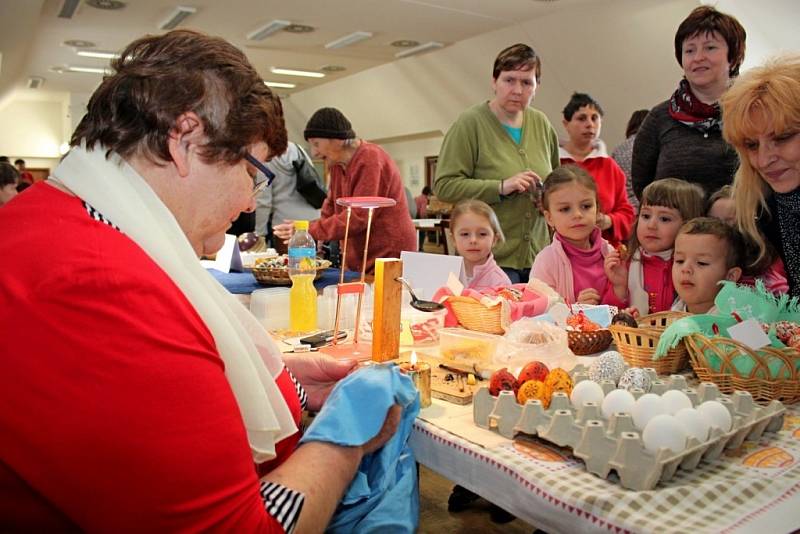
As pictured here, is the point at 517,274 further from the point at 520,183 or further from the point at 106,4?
the point at 106,4

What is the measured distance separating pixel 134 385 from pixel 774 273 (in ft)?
5.74

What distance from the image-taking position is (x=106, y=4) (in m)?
7.04

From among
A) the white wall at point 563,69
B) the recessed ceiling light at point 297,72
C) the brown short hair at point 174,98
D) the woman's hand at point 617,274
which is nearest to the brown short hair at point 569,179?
the woman's hand at point 617,274

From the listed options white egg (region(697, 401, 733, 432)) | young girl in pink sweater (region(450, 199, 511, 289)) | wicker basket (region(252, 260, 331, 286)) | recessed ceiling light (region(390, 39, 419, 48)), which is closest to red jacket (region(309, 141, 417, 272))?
wicker basket (region(252, 260, 331, 286))

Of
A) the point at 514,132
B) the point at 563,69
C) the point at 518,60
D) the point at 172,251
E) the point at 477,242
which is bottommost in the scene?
the point at 477,242

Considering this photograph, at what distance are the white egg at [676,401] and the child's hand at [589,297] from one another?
118 cm

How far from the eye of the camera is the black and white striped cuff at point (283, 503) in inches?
35.1

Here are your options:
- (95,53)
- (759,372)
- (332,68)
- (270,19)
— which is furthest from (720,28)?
(332,68)

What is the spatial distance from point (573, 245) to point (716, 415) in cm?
156

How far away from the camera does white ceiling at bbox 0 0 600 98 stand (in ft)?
23.5

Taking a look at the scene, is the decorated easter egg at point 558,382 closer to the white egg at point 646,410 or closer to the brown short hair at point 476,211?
the white egg at point 646,410

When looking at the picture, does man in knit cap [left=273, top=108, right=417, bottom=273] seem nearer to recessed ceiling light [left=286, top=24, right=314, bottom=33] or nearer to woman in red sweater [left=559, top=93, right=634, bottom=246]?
woman in red sweater [left=559, top=93, right=634, bottom=246]

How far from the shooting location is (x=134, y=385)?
75 cm

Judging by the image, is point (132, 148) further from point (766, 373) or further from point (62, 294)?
point (766, 373)
